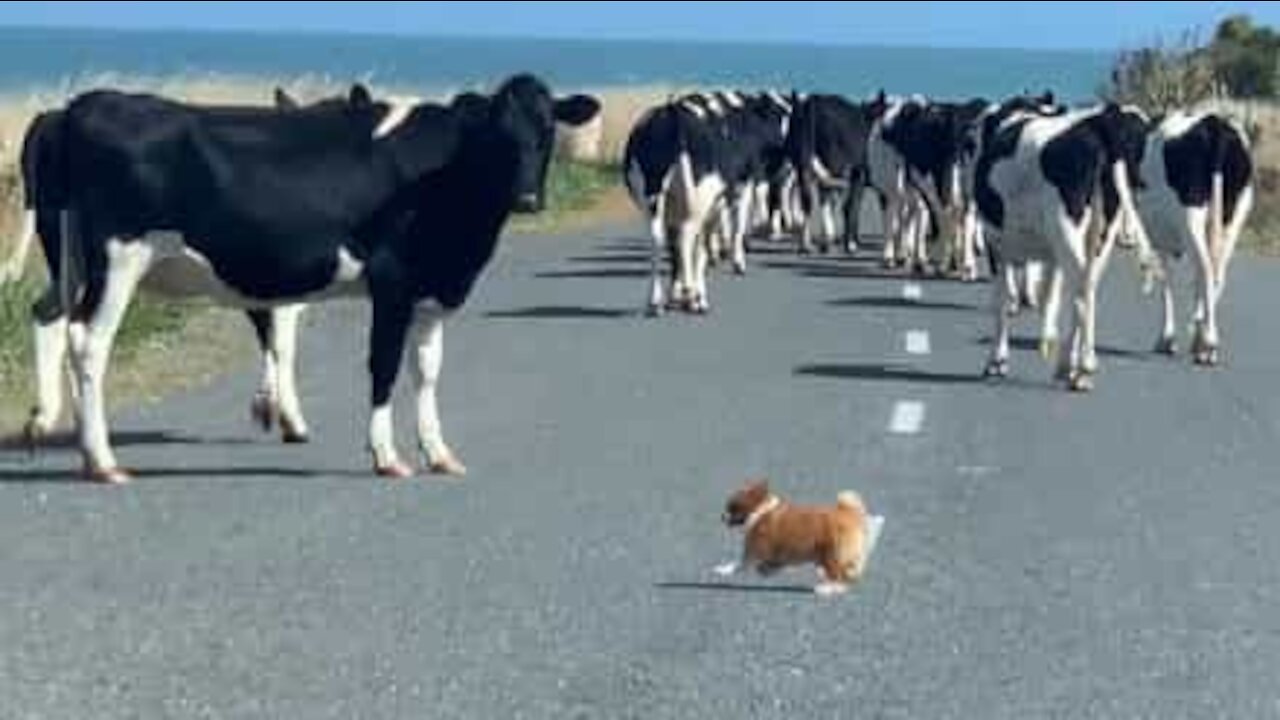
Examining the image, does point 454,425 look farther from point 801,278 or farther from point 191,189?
point 801,278

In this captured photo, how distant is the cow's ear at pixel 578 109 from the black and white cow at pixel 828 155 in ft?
64.3

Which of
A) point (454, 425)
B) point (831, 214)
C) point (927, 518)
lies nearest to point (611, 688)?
point (927, 518)

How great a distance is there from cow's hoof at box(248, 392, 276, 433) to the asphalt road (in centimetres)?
15

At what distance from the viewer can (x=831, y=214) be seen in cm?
3738

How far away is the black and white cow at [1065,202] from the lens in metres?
20.6

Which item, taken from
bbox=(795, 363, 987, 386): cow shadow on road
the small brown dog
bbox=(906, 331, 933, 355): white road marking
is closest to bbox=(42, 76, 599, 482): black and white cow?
the small brown dog

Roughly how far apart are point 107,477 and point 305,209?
5.42ft

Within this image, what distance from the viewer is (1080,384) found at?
65.0 feet

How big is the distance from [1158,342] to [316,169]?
9.54 meters

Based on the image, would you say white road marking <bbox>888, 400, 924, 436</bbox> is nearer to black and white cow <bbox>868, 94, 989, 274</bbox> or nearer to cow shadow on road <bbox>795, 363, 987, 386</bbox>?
cow shadow on road <bbox>795, 363, 987, 386</bbox>

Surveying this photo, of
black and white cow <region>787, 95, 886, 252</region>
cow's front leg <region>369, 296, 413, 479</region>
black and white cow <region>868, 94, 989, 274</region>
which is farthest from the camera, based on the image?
black and white cow <region>787, 95, 886, 252</region>

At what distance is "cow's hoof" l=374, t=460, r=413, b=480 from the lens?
14750 mm

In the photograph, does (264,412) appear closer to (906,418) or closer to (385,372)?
(385,372)

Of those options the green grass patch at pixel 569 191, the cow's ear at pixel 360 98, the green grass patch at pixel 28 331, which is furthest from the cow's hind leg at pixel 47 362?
the green grass patch at pixel 569 191
